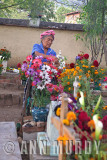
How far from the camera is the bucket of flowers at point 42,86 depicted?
3.77 m

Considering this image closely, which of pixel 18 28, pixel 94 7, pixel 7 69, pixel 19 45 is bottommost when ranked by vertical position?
pixel 7 69

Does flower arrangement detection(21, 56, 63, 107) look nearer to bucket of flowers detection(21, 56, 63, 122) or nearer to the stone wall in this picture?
bucket of flowers detection(21, 56, 63, 122)

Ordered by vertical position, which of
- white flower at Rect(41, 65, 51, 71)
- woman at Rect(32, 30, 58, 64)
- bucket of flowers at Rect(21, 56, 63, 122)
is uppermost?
woman at Rect(32, 30, 58, 64)

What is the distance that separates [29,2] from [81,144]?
7665 mm

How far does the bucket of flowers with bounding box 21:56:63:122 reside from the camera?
377 cm

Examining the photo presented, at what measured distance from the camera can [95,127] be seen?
1774 millimetres

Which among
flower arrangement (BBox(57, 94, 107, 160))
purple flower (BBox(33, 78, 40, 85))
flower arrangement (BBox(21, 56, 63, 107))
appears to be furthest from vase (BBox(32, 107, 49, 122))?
flower arrangement (BBox(57, 94, 107, 160))

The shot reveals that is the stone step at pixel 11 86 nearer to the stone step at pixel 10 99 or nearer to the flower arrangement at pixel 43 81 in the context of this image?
the stone step at pixel 10 99

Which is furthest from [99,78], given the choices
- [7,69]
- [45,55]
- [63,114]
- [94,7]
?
[63,114]

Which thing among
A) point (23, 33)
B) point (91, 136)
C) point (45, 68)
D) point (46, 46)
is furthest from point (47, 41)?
point (23, 33)

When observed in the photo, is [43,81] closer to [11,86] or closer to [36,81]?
[36,81]

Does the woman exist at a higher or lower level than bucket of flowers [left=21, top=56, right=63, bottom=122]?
higher

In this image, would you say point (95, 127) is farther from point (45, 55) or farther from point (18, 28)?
point (18, 28)

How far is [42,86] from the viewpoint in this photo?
3.88m
